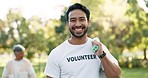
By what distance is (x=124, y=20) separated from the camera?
32.1 meters

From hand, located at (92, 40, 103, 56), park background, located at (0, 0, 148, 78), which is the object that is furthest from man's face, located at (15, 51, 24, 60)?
park background, located at (0, 0, 148, 78)

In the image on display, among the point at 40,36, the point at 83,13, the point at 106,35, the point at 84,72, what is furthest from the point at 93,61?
the point at 106,35

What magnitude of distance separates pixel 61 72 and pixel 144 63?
30708 millimetres

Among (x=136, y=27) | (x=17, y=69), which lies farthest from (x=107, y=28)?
(x=17, y=69)

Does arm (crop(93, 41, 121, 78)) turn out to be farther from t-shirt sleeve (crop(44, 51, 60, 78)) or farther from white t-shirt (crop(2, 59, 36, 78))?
Answer: white t-shirt (crop(2, 59, 36, 78))

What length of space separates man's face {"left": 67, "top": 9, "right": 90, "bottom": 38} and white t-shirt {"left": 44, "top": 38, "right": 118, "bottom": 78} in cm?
10

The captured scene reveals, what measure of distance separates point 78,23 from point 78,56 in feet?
0.74

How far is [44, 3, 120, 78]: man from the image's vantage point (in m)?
2.57

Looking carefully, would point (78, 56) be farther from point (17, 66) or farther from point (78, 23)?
point (17, 66)

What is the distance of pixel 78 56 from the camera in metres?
2.60

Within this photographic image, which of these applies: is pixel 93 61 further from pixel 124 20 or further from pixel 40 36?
pixel 124 20

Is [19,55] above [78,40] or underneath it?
underneath

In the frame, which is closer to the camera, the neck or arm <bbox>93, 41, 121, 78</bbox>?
arm <bbox>93, 41, 121, 78</bbox>

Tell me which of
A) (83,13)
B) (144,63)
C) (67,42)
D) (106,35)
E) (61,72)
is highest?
(83,13)
